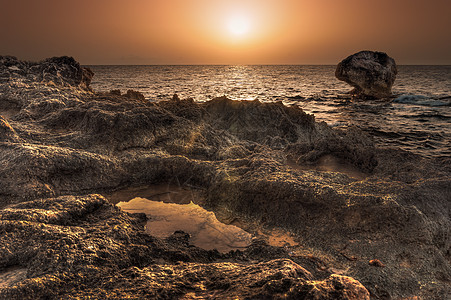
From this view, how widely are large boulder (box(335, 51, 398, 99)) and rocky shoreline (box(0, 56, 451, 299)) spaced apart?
20.1 meters

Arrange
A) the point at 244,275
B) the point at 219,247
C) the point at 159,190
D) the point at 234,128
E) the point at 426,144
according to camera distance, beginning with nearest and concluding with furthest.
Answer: the point at 244,275, the point at 219,247, the point at 159,190, the point at 234,128, the point at 426,144

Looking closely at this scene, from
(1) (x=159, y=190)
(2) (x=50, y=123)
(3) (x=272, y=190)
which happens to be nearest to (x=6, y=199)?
(1) (x=159, y=190)

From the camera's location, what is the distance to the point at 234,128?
6.93 metres

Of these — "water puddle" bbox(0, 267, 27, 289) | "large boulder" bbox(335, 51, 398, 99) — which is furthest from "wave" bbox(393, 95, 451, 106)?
"water puddle" bbox(0, 267, 27, 289)

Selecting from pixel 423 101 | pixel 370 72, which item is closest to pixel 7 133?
pixel 423 101

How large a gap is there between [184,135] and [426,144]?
9.12 meters

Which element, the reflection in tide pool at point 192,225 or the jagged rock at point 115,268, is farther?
the reflection in tide pool at point 192,225

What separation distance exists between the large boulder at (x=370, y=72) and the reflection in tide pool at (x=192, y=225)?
24068 millimetres

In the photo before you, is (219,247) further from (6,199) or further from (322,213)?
(6,199)

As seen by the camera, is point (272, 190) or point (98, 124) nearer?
point (272, 190)

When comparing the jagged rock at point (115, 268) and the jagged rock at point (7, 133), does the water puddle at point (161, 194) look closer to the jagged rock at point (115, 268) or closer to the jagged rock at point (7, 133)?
the jagged rock at point (115, 268)

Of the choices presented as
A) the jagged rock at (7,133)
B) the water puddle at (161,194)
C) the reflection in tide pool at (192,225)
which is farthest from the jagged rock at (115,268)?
the jagged rock at (7,133)

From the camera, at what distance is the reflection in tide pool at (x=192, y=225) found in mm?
3064

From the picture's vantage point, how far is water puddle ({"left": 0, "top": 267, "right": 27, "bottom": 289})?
173cm
